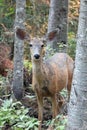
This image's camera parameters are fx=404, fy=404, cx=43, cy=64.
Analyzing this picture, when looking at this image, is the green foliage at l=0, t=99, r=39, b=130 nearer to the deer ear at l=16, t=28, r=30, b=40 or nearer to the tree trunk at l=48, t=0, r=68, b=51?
the deer ear at l=16, t=28, r=30, b=40

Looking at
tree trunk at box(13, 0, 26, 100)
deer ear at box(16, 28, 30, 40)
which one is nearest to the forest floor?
tree trunk at box(13, 0, 26, 100)

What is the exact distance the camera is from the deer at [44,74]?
7785 mm

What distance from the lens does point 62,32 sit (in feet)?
36.9

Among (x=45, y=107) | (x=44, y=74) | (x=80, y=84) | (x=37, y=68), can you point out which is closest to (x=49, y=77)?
(x=44, y=74)

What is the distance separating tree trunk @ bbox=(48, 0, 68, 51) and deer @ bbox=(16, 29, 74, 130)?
212cm

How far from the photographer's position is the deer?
307 inches

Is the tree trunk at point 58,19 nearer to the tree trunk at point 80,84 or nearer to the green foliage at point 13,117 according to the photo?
the green foliage at point 13,117

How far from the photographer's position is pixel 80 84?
509 centimetres

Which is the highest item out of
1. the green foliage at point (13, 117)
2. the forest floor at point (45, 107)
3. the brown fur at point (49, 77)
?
the brown fur at point (49, 77)

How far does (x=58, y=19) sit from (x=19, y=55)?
2.37m

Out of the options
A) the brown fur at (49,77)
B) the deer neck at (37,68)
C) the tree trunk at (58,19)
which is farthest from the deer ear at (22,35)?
the tree trunk at (58,19)

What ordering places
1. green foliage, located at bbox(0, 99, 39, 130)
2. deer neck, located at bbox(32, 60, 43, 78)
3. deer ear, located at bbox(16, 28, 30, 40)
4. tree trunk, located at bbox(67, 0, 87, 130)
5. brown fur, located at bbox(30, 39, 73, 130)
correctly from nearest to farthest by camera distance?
tree trunk, located at bbox(67, 0, 87, 130), green foliage, located at bbox(0, 99, 39, 130), deer neck, located at bbox(32, 60, 43, 78), brown fur, located at bbox(30, 39, 73, 130), deer ear, located at bbox(16, 28, 30, 40)

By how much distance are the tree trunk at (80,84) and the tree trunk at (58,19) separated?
5.87 m

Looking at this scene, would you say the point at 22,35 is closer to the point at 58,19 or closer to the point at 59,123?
the point at 59,123
